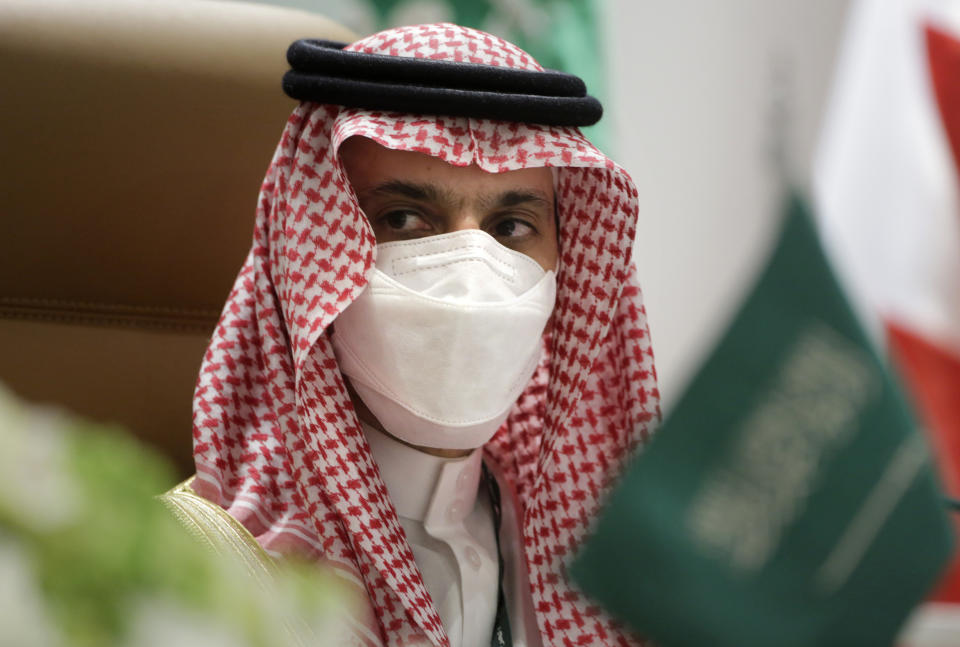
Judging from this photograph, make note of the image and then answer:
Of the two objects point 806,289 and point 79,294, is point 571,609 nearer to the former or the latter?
point 806,289

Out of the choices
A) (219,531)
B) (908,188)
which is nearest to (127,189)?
(219,531)

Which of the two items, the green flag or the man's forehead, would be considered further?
the man's forehead

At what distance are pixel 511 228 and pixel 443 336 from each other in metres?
0.24

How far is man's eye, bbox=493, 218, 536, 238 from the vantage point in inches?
52.9

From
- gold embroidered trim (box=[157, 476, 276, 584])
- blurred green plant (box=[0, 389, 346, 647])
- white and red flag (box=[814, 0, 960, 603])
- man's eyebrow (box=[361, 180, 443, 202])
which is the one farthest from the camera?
white and red flag (box=[814, 0, 960, 603])

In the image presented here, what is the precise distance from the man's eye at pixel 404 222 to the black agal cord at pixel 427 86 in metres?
0.14

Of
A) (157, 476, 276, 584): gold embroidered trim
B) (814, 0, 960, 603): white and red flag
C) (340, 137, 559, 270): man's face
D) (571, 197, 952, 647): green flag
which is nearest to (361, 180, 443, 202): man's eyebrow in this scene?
(340, 137, 559, 270): man's face

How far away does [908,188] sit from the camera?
2.52 m

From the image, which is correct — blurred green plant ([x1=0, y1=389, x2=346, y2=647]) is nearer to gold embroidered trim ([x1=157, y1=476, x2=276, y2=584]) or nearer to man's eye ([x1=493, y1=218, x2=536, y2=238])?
gold embroidered trim ([x1=157, y1=476, x2=276, y2=584])

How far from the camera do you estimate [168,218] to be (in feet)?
6.38

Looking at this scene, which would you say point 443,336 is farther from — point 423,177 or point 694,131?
point 694,131

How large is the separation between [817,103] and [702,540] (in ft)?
10.5

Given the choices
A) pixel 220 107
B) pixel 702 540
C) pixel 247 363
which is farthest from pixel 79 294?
pixel 702 540

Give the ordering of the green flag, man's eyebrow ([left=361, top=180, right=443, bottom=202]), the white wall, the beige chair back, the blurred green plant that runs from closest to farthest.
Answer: the blurred green plant
the green flag
man's eyebrow ([left=361, top=180, right=443, bottom=202])
the beige chair back
the white wall
